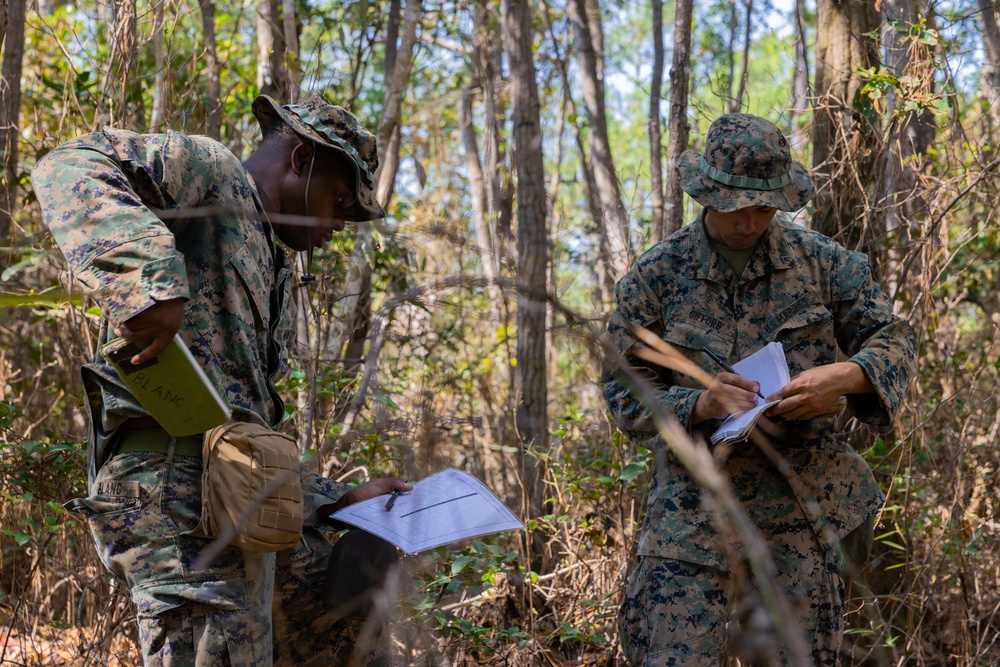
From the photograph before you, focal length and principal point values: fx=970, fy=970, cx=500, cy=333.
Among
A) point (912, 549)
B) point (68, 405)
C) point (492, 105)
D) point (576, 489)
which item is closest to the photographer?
point (912, 549)

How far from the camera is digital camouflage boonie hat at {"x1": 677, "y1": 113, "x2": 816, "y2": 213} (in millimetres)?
2812

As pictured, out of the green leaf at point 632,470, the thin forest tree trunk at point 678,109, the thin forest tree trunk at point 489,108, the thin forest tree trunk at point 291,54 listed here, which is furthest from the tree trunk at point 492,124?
the green leaf at point 632,470

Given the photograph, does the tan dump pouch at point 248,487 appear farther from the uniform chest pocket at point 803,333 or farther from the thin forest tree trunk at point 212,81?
the thin forest tree trunk at point 212,81

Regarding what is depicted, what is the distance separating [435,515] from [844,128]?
2.82m

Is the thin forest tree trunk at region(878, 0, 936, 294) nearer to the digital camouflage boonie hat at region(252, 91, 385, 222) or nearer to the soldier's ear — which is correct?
the digital camouflage boonie hat at region(252, 91, 385, 222)

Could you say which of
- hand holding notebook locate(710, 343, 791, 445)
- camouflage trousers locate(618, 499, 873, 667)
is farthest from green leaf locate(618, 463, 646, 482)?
hand holding notebook locate(710, 343, 791, 445)

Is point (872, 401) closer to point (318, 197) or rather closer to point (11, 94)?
point (318, 197)

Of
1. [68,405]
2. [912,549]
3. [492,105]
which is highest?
[492,105]

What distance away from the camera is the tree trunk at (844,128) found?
4199mm

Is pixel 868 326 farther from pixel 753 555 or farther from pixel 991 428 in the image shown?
pixel 991 428

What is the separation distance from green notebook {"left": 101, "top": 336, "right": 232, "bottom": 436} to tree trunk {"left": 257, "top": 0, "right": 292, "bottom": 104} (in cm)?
351

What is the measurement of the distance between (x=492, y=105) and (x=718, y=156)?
4381mm

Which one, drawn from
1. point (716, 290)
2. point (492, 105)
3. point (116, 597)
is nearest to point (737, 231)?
point (716, 290)

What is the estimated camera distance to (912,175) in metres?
4.33
